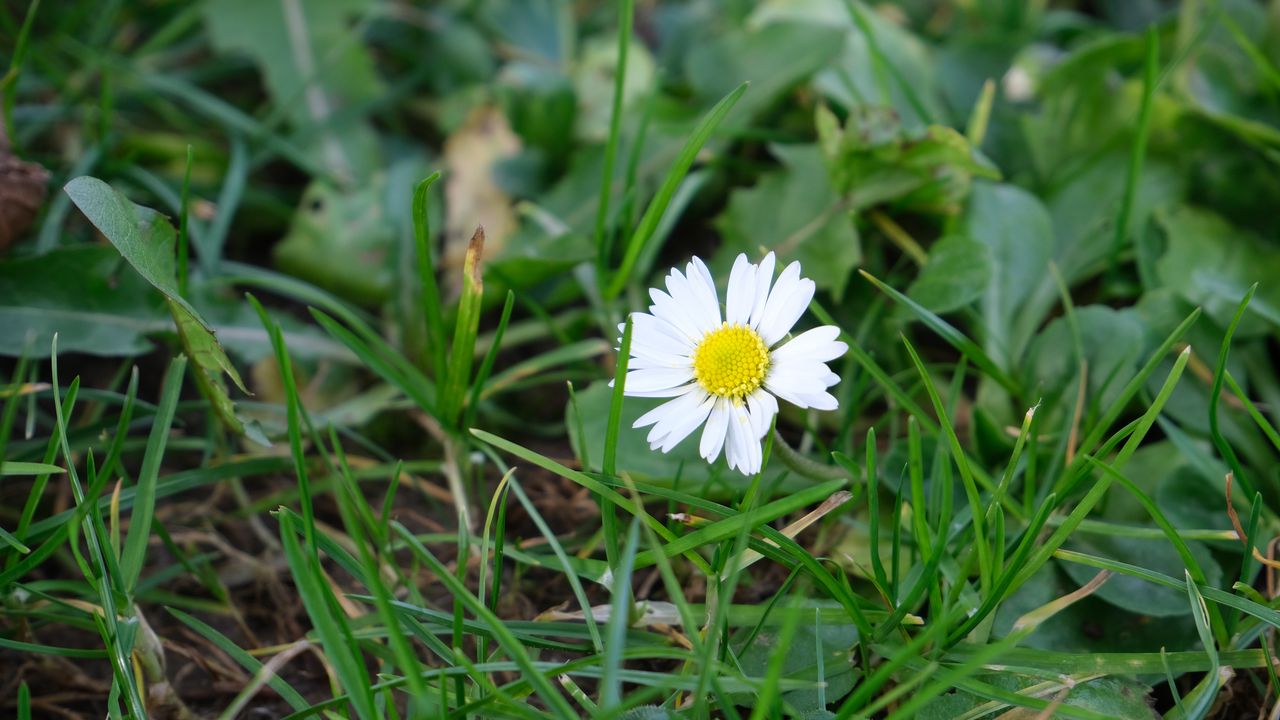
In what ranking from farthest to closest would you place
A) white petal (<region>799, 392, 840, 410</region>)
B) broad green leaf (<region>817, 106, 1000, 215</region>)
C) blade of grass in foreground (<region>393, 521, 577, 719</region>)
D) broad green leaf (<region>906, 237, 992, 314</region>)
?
broad green leaf (<region>817, 106, 1000, 215</region>) → broad green leaf (<region>906, 237, 992, 314</region>) → white petal (<region>799, 392, 840, 410</region>) → blade of grass in foreground (<region>393, 521, 577, 719</region>)

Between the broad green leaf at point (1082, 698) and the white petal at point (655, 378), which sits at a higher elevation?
the white petal at point (655, 378)

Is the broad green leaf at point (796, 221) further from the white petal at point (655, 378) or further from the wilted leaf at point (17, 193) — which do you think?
the wilted leaf at point (17, 193)

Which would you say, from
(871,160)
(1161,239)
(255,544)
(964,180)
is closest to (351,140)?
(255,544)

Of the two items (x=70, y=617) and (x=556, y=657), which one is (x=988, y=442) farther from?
(x=70, y=617)

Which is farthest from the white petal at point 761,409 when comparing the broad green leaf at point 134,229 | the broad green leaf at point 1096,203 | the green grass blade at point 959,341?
the broad green leaf at point 1096,203

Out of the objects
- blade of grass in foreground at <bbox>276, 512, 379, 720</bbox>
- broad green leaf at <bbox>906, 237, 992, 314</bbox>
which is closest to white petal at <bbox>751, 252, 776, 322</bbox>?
broad green leaf at <bbox>906, 237, 992, 314</bbox>

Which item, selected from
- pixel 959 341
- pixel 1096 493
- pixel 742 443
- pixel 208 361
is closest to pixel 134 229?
pixel 208 361

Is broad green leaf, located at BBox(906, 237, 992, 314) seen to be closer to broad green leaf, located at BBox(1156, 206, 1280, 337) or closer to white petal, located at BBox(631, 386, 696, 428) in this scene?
broad green leaf, located at BBox(1156, 206, 1280, 337)
